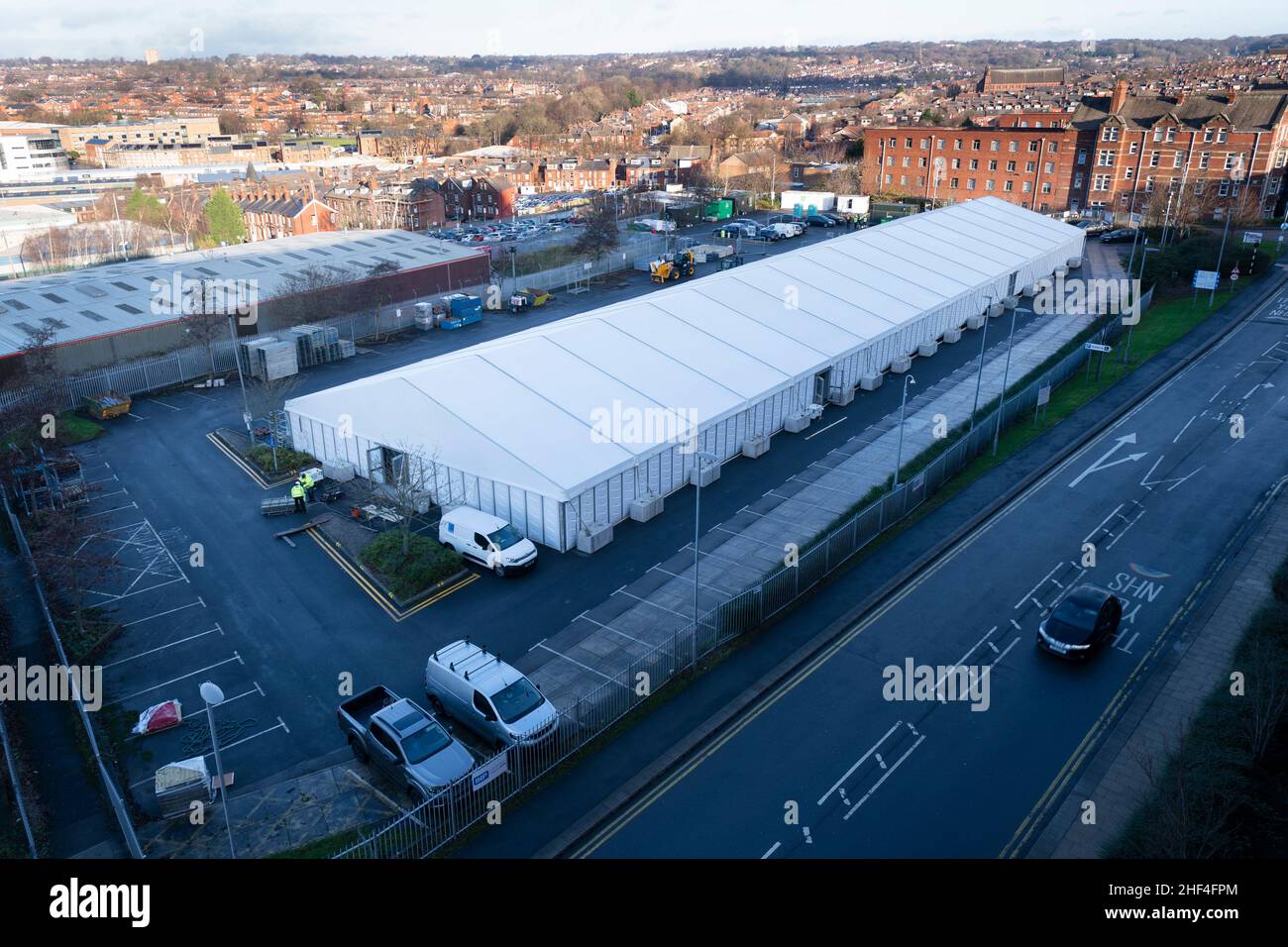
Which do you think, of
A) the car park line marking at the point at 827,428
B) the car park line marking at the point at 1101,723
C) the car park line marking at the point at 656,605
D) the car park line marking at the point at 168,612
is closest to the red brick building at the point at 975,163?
the car park line marking at the point at 827,428

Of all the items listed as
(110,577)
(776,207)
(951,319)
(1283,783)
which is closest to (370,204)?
(776,207)

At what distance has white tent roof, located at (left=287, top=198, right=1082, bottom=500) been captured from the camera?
1094 inches

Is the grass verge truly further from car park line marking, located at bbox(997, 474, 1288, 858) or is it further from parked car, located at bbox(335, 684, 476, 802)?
car park line marking, located at bbox(997, 474, 1288, 858)

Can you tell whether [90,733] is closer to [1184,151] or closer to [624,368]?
[624,368]

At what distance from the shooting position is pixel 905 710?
19.6 meters

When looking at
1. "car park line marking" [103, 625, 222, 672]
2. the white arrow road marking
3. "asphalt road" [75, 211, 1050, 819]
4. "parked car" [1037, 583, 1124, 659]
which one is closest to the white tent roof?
"asphalt road" [75, 211, 1050, 819]

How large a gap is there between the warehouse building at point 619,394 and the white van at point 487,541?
1313 millimetres

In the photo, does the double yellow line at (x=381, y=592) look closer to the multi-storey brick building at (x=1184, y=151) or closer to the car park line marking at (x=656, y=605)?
Answer: the car park line marking at (x=656, y=605)

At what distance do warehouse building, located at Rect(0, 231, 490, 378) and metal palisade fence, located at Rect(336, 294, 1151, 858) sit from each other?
36139 mm

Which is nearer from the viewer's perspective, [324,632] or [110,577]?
[324,632]

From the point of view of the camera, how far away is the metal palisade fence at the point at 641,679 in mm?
16000

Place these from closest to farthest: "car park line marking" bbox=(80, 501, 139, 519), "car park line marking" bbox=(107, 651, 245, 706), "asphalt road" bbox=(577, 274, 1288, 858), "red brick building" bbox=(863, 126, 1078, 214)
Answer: "asphalt road" bbox=(577, 274, 1288, 858), "car park line marking" bbox=(107, 651, 245, 706), "car park line marking" bbox=(80, 501, 139, 519), "red brick building" bbox=(863, 126, 1078, 214)
